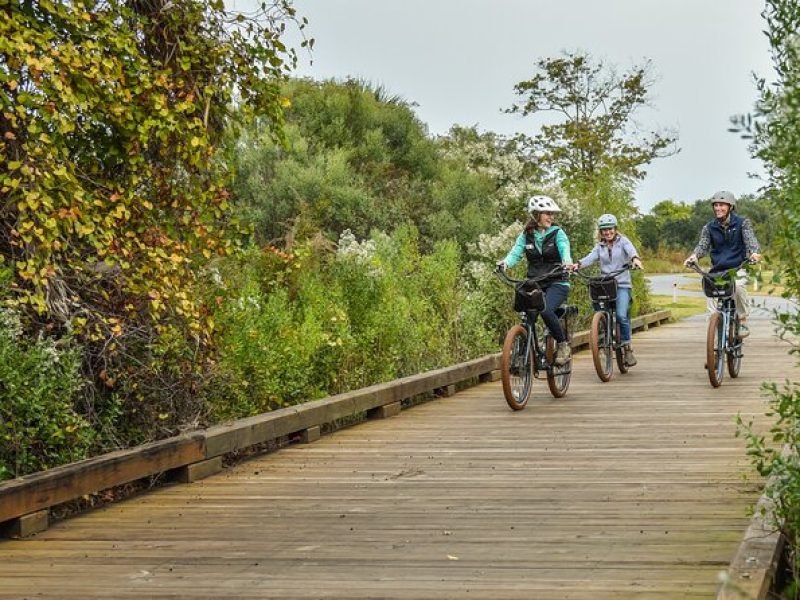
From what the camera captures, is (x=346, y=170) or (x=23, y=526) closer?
(x=23, y=526)

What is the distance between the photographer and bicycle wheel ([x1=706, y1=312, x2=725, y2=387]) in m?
13.5

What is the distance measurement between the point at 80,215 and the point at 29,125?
23.1 inches

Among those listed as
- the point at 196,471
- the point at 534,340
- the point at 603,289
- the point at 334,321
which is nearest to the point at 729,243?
the point at 603,289

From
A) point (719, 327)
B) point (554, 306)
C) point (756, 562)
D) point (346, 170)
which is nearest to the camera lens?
point (756, 562)

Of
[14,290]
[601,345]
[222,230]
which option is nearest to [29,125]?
[14,290]

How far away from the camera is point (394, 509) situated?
7.46 meters

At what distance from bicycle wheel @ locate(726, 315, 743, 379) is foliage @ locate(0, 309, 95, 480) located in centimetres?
823

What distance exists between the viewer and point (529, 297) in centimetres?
1245

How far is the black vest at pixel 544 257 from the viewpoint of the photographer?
1270 cm

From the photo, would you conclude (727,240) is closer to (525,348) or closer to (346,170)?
(525,348)

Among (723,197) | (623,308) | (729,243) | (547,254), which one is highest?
(723,197)

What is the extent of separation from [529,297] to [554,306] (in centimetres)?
40

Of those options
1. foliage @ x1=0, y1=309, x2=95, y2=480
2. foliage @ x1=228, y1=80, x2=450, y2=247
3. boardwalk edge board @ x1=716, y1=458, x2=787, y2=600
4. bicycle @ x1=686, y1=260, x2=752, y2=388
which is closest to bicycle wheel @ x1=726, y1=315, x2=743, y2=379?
bicycle @ x1=686, y1=260, x2=752, y2=388

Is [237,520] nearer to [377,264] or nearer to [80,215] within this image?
[80,215]
